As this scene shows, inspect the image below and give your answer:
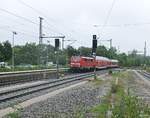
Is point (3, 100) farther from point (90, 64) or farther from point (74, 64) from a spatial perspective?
point (90, 64)

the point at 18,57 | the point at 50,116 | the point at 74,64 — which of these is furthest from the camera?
the point at 18,57

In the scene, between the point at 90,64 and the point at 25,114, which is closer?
the point at 25,114

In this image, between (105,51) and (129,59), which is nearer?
(105,51)

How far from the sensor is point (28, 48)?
15800cm

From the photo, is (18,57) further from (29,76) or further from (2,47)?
(29,76)

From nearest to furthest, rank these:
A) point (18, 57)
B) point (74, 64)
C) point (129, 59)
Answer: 1. point (74, 64)
2. point (18, 57)
3. point (129, 59)

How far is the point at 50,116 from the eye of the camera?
15.6 m

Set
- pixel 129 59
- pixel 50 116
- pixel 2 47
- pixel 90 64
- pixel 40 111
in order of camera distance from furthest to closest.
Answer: pixel 129 59
pixel 2 47
pixel 90 64
pixel 40 111
pixel 50 116

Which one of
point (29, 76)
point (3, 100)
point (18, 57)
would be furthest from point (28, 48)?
point (3, 100)

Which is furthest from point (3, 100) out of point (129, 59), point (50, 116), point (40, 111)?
point (129, 59)

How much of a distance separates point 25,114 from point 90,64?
220 feet

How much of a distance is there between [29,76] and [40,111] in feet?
98.6

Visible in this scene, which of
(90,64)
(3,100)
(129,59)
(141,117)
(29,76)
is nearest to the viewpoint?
(141,117)

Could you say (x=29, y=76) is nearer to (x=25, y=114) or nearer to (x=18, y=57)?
(x=25, y=114)
